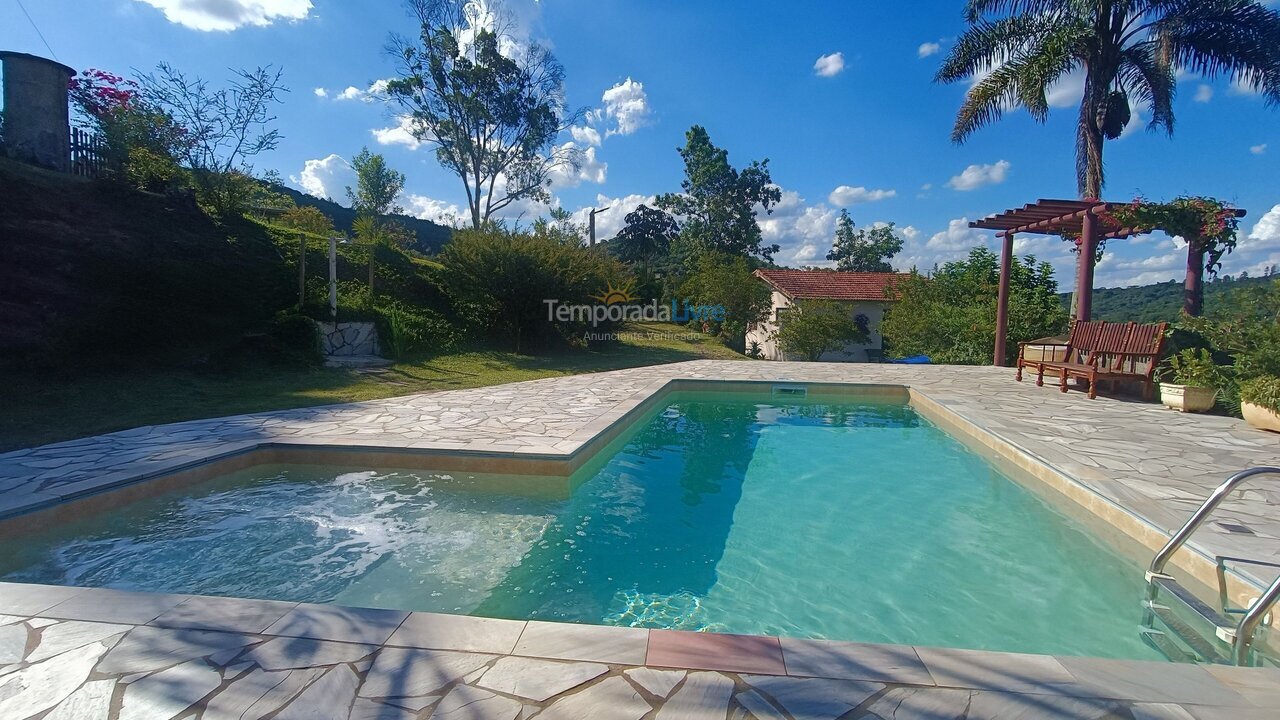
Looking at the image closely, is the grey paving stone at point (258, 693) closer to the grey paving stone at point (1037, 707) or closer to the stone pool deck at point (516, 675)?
the stone pool deck at point (516, 675)

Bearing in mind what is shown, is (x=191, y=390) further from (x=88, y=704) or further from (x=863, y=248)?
(x=863, y=248)

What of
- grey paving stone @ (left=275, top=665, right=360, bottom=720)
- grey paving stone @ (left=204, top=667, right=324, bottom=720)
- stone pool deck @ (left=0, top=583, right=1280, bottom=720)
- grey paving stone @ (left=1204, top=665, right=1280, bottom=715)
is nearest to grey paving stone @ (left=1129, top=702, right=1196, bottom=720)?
stone pool deck @ (left=0, top=583, right=1280, bottom=720)

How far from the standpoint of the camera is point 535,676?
84.4 inches

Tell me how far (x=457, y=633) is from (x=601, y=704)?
0.74 metres

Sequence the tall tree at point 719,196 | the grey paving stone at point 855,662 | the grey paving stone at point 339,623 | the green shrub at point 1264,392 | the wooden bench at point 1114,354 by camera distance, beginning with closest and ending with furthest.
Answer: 1. the grey paving stone at point 855,662
2. the grey paving stone at point 339,623
3. the green shrub at point 1264,392
4. the wooden bench at point 1114,354
5. the tall tree at point 719,196

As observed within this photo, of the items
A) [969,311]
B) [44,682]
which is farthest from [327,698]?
[969,311]

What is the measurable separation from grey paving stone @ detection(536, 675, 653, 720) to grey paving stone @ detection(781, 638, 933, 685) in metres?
0.59

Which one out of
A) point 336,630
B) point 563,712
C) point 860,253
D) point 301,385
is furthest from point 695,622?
point 860,253

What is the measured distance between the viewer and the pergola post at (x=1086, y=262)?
9.98 metres

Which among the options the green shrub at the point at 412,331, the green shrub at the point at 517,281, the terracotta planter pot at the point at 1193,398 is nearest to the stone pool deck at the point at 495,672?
the terracotta planter pot at the point at 1193,398

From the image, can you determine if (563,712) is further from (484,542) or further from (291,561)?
(291,561)

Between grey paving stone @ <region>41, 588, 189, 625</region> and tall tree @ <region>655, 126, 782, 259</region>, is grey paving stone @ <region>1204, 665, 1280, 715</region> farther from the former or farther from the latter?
tall tree @ <region>655, 126, 782, 259</region>

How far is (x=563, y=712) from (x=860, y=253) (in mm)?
45296

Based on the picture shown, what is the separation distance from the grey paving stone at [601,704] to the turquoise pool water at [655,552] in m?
1.24
